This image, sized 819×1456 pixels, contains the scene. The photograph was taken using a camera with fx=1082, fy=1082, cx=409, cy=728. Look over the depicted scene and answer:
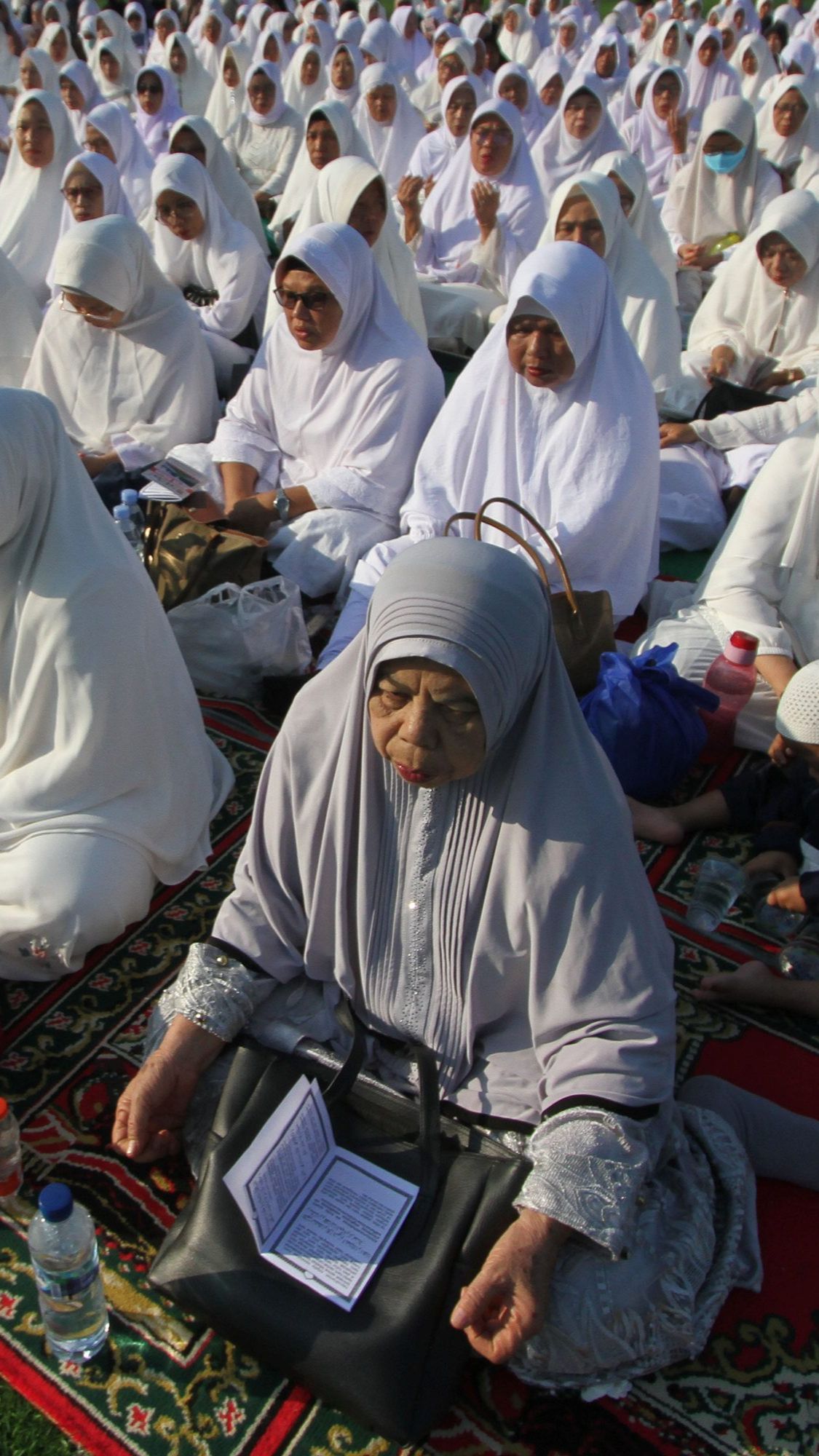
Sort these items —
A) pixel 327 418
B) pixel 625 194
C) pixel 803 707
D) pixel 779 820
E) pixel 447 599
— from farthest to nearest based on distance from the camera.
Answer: pixel 625 194, pixel 327 418, pixel 779 820, pixel 803 707, pixel 447 599

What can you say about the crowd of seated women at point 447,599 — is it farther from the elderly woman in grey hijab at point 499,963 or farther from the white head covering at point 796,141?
the white head covering at point 796,141

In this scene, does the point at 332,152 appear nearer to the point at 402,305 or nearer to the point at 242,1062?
the point at 402,305

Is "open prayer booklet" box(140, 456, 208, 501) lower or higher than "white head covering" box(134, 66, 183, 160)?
lower

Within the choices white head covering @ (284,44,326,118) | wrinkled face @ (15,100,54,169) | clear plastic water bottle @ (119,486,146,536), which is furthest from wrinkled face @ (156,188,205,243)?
white head covering @ (284,44,326,118)

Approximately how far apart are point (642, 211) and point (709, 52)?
20.1 feet

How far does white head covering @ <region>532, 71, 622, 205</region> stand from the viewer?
7855 millimetres

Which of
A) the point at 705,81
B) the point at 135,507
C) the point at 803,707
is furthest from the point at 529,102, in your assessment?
the point at 803,707

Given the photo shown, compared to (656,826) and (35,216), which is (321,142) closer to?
(35,216)

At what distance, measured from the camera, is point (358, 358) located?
4.02 m

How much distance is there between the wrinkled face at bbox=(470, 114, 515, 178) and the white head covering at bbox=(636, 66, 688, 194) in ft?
8.88

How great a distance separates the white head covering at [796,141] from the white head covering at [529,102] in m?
1.85

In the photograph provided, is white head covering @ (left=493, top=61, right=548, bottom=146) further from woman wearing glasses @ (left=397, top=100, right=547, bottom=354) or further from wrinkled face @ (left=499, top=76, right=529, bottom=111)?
woman wearing glasses @ (left=397, top=100, right=547, bottom=354)

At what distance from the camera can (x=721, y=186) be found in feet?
22.9

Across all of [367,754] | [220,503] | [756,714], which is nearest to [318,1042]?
[367,754]
